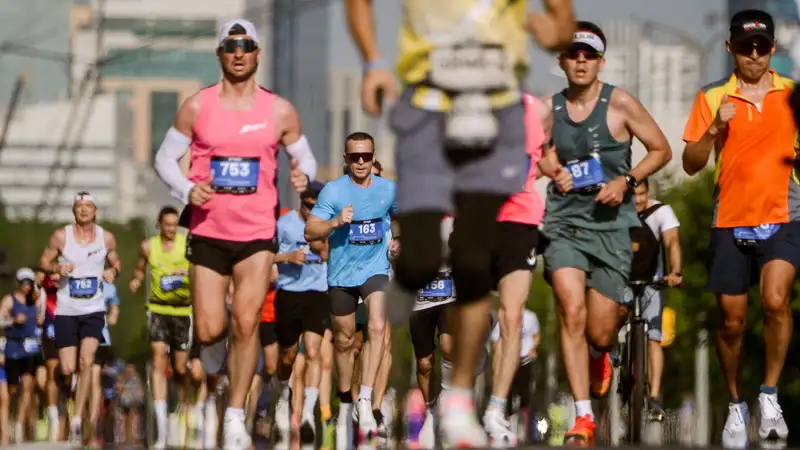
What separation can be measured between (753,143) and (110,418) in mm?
14553

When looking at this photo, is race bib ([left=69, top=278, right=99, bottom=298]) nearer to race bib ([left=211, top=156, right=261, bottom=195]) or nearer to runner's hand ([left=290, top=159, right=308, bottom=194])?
runner's hand ([left=290, top=159, right=308, bottom=194])

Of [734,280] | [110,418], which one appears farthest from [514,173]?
[110,418]

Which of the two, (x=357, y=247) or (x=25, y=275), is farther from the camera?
(x=25, y=275)

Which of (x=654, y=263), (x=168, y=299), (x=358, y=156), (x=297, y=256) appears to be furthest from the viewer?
(x=168, y=299)

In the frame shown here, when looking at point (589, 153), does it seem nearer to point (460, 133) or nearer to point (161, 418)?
point (460, 133)

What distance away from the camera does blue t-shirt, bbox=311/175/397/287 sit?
16.2 metres

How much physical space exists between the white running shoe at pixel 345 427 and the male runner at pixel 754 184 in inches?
175

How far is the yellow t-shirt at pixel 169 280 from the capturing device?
20906mm

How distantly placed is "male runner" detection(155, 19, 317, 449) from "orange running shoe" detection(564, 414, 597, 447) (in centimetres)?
198

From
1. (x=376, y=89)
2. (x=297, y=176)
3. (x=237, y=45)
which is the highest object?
(x=237, y=45)

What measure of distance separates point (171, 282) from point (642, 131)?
340 inches

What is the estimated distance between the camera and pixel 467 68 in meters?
8.74

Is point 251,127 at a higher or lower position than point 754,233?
higher

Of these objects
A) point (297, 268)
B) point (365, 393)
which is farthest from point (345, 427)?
point (297, 268)
